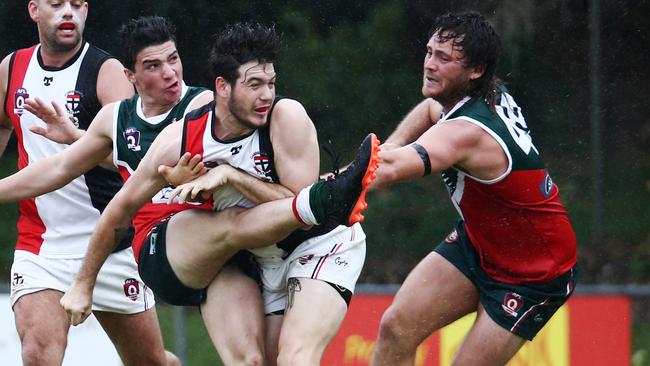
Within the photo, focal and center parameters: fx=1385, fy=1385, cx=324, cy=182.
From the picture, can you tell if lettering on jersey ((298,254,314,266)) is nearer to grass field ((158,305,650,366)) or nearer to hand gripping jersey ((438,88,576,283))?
hand gripping jersey ((438,88,576,283))

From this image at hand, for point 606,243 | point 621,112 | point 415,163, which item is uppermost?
point 415,163

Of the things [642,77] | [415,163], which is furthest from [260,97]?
[642,77]

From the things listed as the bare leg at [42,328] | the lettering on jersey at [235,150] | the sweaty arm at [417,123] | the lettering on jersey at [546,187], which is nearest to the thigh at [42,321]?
the bare leg at [42,328]

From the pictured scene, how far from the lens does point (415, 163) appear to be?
17.0 ft

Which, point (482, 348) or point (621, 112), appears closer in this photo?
point (482, 348)

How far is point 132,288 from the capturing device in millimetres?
6160

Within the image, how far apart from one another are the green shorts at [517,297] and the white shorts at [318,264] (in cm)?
54

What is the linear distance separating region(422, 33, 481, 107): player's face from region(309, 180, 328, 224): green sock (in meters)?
0.89

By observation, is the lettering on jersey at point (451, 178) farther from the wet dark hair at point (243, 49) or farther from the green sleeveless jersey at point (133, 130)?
the green sleeveless jersey at point (133, 130)

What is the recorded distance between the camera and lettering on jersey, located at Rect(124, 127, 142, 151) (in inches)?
217

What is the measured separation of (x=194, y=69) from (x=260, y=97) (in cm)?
328

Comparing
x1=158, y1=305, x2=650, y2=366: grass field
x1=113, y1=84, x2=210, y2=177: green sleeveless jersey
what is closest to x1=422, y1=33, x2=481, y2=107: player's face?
x1=113, y1=84, x2=210, y2=177: green sleeveless jersey

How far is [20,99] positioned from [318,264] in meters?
1.79

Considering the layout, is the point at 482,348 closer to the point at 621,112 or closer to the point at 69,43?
the point at 69,43
